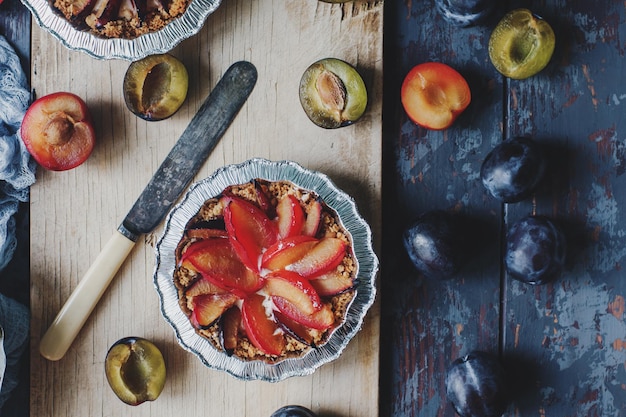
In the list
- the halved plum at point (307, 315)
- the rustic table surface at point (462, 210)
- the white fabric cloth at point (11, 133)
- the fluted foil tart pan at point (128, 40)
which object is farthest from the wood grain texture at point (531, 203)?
the white fabric cloth at point (11, 133)

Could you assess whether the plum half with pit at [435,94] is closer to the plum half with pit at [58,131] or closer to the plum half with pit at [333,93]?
the plum half with pit at [333,93]

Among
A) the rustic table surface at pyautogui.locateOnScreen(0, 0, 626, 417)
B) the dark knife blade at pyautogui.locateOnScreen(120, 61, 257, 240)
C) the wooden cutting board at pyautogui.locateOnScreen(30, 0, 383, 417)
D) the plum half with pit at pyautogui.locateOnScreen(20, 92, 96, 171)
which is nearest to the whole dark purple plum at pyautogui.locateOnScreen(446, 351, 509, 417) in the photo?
the rustic table surface at pyautogui.locateOnScreen(0, 0, 626, 417)

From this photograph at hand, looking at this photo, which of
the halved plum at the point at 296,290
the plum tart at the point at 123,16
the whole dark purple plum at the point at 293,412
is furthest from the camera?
the whole dark purple plum at the point at 293,412

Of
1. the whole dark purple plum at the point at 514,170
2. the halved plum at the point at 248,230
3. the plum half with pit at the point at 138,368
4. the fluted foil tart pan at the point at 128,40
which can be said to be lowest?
the plum half with pit at the point at 138,368

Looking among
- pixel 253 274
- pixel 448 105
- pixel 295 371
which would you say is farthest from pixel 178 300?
pixel 448 105

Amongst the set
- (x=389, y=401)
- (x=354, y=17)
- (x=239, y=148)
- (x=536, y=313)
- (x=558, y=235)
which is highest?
(x=354, y=17)

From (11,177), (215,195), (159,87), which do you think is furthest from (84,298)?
(159,87)

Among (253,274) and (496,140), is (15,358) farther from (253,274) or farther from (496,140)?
(496,140)
